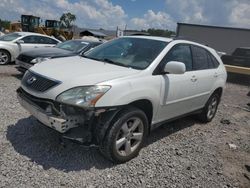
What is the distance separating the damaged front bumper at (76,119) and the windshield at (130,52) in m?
1.03

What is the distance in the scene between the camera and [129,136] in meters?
3.75

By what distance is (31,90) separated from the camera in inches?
142

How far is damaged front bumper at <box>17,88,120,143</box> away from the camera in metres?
3.25

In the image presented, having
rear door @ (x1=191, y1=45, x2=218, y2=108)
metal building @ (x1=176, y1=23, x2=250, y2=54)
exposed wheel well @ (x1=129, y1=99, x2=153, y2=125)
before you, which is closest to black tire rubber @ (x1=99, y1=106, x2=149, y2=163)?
exposed wheel well @ (x1=129, y1=99, x2=153, y2=125)

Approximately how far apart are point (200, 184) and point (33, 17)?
27.8 metres

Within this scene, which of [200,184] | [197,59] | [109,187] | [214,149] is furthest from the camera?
[197,59]

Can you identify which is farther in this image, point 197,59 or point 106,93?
point 197,59

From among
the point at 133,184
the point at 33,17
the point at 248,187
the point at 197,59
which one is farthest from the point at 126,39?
the point at 33,17

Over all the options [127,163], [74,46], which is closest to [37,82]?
[127,163]

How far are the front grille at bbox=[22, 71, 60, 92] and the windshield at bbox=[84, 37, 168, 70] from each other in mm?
1125

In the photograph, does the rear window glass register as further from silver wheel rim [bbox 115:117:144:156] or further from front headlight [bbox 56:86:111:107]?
front headlight [bbox 56:86:111:107]

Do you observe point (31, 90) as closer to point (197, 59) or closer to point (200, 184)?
point (200, 184)

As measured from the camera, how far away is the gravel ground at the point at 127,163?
3.31 m

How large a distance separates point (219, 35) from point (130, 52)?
26.0m
